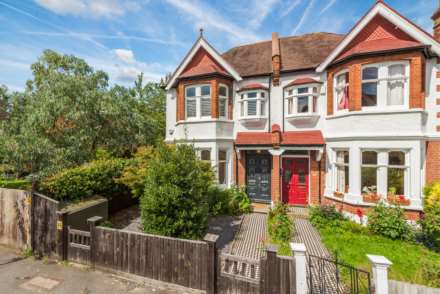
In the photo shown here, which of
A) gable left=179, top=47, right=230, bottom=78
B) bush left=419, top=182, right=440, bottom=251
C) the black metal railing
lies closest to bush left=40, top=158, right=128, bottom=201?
gable left=179, top=47, right=230, bottom=78

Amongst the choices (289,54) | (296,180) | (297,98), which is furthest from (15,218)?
(289,54)

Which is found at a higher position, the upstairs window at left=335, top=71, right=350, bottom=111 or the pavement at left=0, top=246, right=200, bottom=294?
the upstairs window at left=335, top=71, right=350, bottom=111

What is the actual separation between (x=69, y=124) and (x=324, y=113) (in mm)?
14655

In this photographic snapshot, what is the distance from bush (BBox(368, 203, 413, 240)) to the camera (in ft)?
25.4

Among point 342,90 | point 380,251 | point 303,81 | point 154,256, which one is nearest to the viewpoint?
point 154,256

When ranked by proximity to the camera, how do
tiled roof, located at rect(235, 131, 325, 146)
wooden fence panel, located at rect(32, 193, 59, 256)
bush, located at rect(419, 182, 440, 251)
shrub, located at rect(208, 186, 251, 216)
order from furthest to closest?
tiled roof, located at rect(235, 131, 325, 146), shrub, located at rect(208, 186, 251, 216), bush, located at rect(419, 182, 440, 251), wooden fence panel, located at rect(32, 193, 59, 256)

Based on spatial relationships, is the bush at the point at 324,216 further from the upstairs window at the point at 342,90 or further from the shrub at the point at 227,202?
the upstairs window at the point at 342,90

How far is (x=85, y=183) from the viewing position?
28.4 ft

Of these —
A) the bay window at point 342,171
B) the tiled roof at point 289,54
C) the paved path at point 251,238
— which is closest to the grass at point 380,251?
the bay window at point 342,171

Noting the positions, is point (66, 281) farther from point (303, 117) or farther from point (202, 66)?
point (202, 66)

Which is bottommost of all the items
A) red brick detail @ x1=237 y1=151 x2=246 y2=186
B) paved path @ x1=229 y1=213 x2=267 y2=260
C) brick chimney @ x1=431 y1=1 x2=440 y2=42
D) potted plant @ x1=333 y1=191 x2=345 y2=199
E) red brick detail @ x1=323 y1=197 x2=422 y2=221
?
paved path @ x1=229 y1=213 x2=267 y2=260

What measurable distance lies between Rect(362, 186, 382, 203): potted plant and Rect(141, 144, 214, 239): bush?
23.9 feet

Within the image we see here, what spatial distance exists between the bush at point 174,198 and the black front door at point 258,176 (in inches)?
254

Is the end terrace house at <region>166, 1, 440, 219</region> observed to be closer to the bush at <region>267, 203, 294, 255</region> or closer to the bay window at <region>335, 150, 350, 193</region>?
the bay window at <region>335, 150, 350, 193</region>
